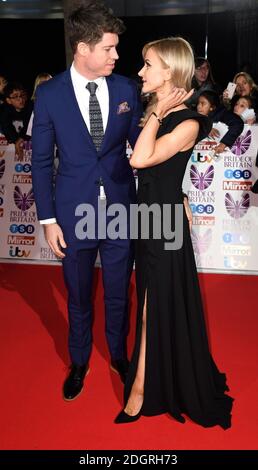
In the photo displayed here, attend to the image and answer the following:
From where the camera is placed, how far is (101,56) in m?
2.16

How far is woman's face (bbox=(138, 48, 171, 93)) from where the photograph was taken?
1.98 metres

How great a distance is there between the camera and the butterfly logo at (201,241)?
431 cm

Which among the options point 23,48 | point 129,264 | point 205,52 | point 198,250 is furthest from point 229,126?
point 23,48

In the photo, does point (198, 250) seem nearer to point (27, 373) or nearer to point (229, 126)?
point (229, 126)

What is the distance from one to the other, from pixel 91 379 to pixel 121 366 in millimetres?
186

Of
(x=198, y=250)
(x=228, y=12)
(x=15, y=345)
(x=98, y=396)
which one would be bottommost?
(x=98, y=396)

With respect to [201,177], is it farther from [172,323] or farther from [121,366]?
[172,323]

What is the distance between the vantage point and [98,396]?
2604mm

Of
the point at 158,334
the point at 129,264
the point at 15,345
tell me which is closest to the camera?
the point at 158,334

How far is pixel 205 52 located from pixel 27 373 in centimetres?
945

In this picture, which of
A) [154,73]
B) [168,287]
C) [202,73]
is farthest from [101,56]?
[202,73]

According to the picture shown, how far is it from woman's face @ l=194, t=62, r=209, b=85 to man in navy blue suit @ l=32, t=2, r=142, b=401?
3.45 m

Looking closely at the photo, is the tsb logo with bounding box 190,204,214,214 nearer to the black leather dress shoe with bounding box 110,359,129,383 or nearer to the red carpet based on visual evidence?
the red carpet

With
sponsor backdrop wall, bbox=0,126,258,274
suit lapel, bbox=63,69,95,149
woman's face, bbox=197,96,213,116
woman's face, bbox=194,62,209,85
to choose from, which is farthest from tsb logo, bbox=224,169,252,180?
suit lapel, bbox=63,69,95,149
